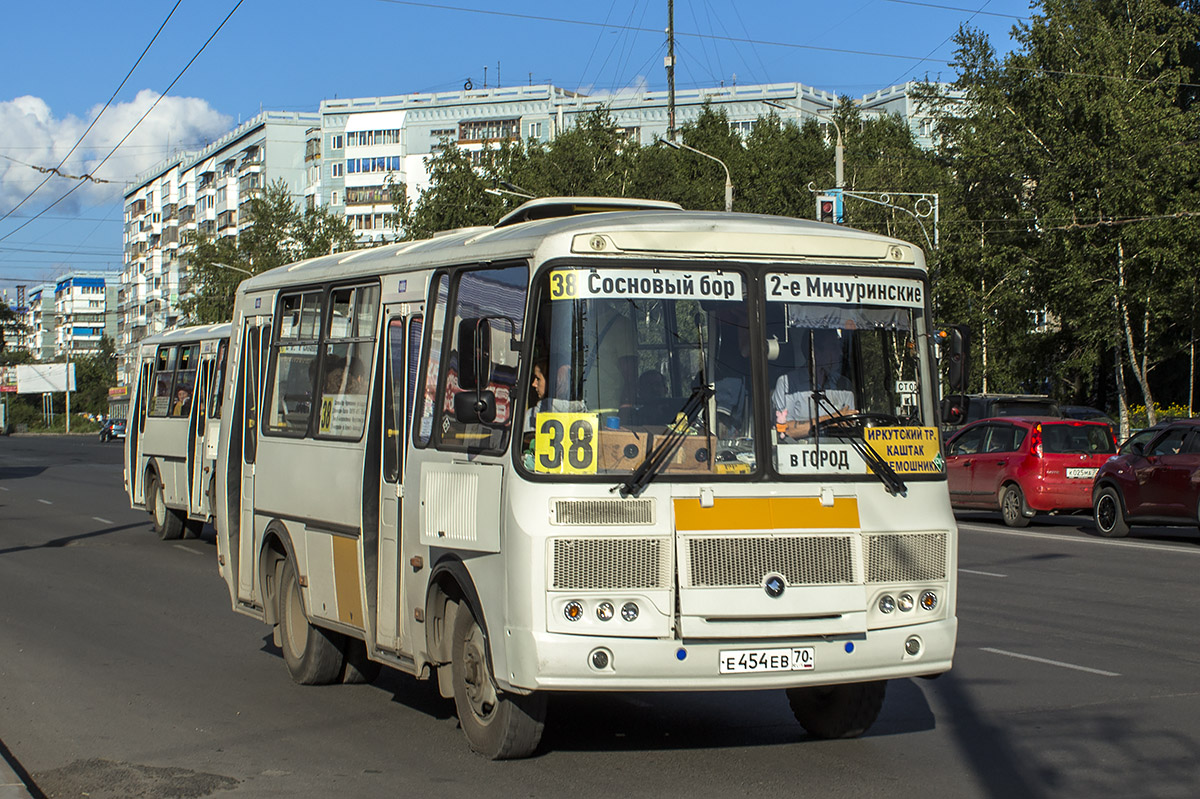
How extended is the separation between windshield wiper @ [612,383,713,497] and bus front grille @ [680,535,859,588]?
34 cm

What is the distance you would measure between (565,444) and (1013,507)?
17.4 m

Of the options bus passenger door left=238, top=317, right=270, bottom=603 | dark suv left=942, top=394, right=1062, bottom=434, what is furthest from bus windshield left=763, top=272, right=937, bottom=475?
dark suv left=942, top=394, right=1062, bottom=434

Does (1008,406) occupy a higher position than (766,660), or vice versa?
(1008,406)

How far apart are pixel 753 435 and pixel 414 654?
7.35 ft

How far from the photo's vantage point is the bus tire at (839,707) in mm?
7434

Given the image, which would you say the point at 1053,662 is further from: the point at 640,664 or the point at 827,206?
the point at 827,206

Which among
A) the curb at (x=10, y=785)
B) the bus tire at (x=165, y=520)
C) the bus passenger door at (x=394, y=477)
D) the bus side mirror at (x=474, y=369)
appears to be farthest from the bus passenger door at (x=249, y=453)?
the bus tire at (x=165, y=520)

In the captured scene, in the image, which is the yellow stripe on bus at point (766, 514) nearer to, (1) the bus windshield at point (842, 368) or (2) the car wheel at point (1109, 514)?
(1) the bus windshield at point (842, 368)

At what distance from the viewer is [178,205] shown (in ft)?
456

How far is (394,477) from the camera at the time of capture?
803 cm

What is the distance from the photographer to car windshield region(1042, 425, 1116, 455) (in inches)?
880

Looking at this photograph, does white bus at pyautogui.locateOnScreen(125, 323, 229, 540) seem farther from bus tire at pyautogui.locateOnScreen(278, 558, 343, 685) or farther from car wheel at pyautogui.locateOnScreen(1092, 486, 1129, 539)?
car wheel at pyautogui.locateOnScreen(1092, 486, 1129, 539)

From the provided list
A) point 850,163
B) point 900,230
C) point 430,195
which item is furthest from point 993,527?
point 850,163

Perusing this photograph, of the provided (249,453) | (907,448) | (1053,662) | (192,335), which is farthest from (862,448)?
(192,335)
